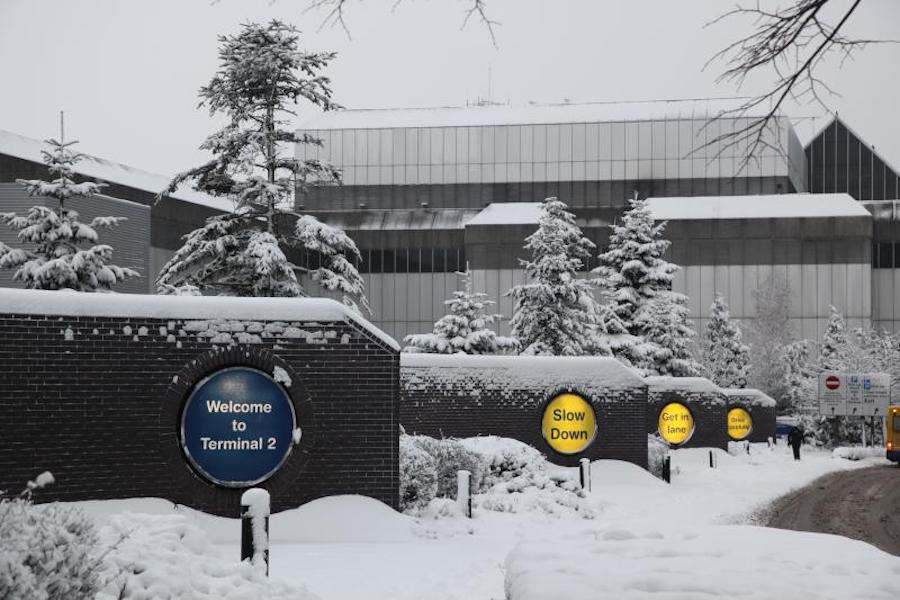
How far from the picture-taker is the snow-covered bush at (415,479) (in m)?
16.7

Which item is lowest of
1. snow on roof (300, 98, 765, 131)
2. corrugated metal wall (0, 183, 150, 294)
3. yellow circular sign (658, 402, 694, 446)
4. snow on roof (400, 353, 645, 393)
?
yellow circular sign (658, 402, 694, 446)

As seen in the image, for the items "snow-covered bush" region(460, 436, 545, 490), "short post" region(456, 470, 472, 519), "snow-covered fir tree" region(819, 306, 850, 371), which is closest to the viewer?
"short post" region(456, 470, 472, 519)

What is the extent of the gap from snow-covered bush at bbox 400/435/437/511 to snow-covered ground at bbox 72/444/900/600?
237mm

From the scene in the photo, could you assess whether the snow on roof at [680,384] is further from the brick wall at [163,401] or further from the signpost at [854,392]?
the brick wall at [163,401]

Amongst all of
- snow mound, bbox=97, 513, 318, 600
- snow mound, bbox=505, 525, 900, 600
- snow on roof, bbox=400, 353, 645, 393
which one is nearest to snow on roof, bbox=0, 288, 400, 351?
snow mound, bbox=97, 513, 318, 600

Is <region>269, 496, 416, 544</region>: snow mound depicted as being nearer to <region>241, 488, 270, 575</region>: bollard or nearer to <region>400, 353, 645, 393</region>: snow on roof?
<region>241, 488, 270, 575</region>: bollard

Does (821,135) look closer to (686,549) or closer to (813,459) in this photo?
(813,459)

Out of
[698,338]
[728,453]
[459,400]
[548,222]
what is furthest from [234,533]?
[698,338]

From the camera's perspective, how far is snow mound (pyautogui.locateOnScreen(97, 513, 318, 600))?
24.3 feet

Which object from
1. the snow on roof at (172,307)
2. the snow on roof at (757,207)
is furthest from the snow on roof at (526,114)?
the snow on roof at (172,307)

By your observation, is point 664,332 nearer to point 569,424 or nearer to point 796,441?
point 796,441

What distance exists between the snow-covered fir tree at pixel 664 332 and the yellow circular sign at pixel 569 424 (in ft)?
53.6

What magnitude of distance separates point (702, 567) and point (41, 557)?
3.83 m

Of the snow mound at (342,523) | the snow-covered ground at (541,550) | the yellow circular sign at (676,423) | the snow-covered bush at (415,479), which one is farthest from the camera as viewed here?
the yellow circular sign at (676,423)
